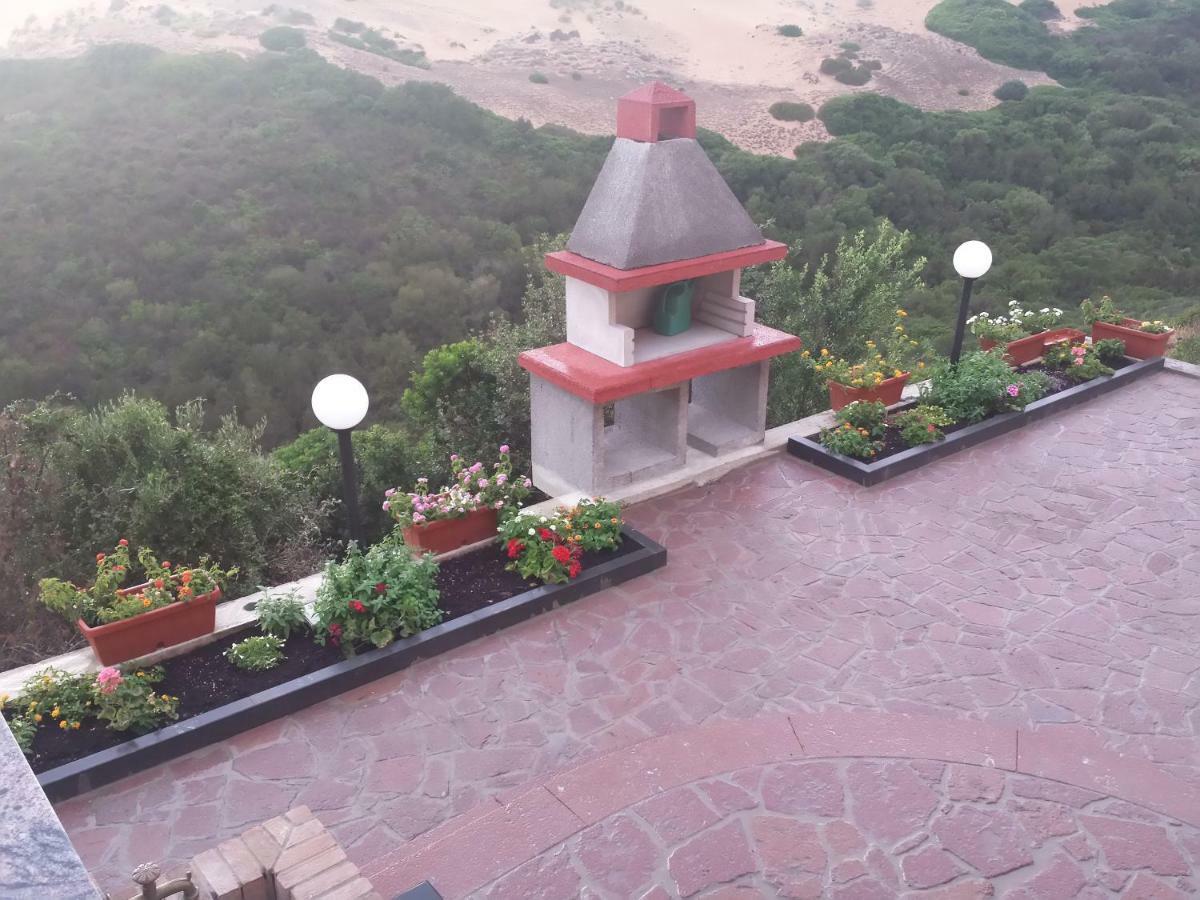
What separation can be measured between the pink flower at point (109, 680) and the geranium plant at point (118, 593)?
48cm

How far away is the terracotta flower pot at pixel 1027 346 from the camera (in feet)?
35.3

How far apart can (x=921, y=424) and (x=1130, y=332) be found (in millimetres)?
3989

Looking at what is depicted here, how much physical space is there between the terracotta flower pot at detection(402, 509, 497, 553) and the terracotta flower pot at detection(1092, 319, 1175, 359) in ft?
26.1

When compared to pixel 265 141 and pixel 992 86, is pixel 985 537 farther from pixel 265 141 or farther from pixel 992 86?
pixel 992 86

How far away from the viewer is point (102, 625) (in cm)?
559

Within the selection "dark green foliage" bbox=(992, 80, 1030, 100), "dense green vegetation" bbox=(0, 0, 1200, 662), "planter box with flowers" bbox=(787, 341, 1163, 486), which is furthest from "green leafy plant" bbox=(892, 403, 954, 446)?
"dark green foliage" bbox=(992, 80, 1030, 100)

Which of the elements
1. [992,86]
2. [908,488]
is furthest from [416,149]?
[908,488]

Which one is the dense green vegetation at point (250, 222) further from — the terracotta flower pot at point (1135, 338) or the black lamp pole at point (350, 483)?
the black lamp pole at point (350, 483)

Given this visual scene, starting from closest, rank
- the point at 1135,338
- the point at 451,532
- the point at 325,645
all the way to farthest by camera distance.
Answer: the point at 325,645 → the point at 451,532 → the point at 1135,338

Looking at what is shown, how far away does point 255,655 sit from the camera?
5762 mm

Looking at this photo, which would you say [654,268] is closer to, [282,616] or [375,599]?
[375,599]

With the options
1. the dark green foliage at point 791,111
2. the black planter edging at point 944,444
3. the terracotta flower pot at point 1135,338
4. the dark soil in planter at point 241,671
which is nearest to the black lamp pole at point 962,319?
the black planter edging at point 944,444

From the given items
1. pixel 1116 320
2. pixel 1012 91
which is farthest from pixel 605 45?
pixel 1116 320

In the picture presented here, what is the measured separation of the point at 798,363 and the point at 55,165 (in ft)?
69.3
